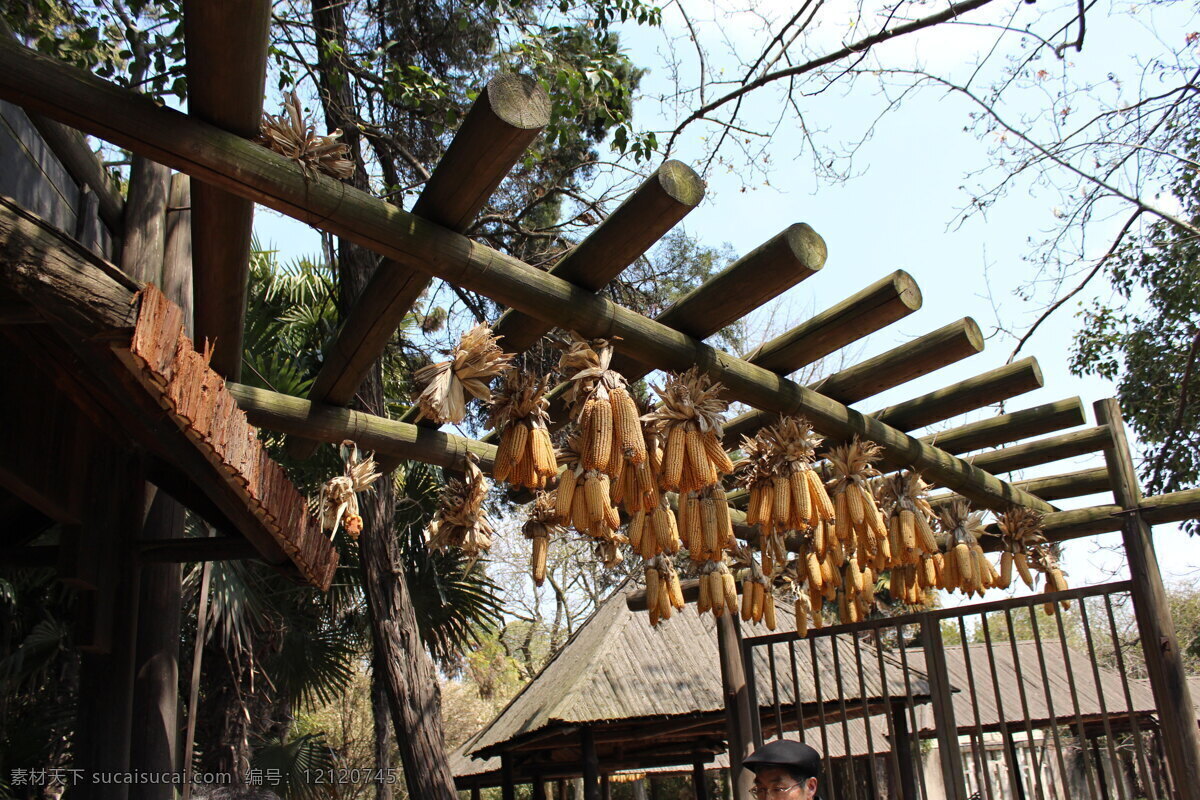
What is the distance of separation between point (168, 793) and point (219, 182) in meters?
2.82

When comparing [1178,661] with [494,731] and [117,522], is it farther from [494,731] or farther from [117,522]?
[494,731]

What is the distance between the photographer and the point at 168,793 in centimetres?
409

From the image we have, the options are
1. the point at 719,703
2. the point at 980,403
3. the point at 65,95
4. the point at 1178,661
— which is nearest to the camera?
the point at 65,95

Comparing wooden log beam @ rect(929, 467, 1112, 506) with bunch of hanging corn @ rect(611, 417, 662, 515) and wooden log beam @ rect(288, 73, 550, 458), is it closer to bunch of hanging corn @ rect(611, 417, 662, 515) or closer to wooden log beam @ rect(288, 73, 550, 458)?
bunch of hanging corn @ rect(611, 417, 662, 515)

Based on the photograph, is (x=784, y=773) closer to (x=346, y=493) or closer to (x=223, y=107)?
(x=346, y=493)

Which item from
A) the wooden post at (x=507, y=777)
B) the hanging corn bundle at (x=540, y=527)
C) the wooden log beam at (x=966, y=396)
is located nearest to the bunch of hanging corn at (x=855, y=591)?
the wooden log beam at (x=966, y=396)

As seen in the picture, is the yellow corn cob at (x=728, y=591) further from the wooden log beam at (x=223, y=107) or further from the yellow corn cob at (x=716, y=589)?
the wooden log beam at (x=223, y=107)

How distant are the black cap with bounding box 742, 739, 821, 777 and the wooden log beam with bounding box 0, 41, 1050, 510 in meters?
1.70

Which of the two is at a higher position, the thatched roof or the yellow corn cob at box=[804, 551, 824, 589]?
the yellow corn cob at box=[804, 551, 824, 589]

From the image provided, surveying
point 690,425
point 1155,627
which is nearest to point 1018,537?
point 1155,627

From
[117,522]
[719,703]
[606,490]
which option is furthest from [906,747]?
[117,522]

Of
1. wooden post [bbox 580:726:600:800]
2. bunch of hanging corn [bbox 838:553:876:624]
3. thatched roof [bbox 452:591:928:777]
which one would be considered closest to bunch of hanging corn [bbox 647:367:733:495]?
bunch of hanging corn [bbox 838:553:876:624]

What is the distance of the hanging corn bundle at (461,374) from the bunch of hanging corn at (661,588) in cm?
252

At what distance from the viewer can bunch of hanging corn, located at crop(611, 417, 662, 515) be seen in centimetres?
413
